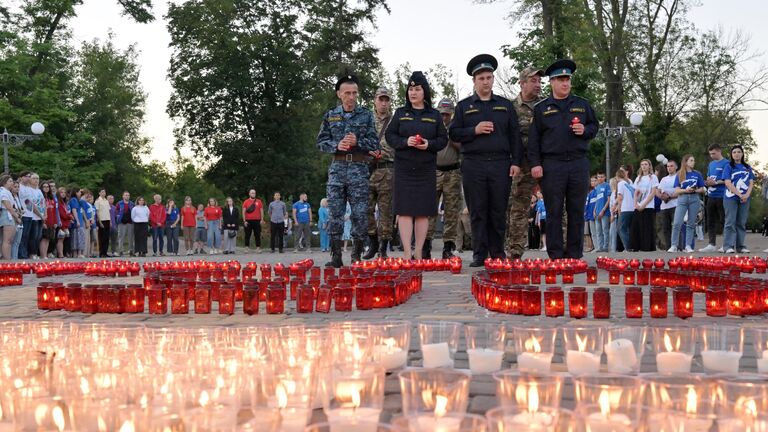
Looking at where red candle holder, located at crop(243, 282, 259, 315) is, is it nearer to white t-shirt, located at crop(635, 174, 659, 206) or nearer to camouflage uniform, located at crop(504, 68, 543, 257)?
camouflage uniform, located at crop(504, 68, 543, 257)

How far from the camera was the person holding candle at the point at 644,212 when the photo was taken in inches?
611

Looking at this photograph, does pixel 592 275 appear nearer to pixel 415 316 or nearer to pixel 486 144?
pixel 486 144

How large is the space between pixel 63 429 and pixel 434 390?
937mm

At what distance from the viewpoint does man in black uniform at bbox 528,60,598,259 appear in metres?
9.53

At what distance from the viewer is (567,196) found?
9695 millimetres

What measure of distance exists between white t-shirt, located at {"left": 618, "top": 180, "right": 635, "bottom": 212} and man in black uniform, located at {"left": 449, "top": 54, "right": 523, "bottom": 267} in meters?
6.68

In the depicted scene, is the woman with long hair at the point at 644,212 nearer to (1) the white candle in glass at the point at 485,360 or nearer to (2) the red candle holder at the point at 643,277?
(2) the red candle holder at the point at 643,277

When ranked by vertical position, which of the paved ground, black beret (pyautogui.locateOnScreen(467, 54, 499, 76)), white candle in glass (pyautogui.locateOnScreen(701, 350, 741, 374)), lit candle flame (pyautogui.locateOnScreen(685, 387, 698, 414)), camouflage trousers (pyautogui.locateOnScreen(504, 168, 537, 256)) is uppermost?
black beret (pyautogui.locateOnScreen(467, 54, 499, 76))

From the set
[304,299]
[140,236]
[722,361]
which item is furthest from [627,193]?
[722,361]

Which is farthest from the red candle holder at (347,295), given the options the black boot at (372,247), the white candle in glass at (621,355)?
the black boot at (372,247)

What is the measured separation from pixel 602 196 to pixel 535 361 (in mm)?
15129

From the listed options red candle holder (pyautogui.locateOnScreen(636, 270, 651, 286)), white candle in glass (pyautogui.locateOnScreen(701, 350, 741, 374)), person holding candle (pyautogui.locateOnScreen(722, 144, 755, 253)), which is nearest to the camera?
white candle in glass (pyautogui.locateOnScreen(701, 350, 741, 374))

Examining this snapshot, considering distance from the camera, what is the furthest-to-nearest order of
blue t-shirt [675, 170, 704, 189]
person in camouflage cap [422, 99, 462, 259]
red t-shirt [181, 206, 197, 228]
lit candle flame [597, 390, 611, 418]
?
red t-shirt [181, 206, 197, 228] < blue t-shirt [675, 170, 704, 189] < person in camouflage cap [422, 99, 462, 259] < lit candle flame [597, 390, 611, 418]

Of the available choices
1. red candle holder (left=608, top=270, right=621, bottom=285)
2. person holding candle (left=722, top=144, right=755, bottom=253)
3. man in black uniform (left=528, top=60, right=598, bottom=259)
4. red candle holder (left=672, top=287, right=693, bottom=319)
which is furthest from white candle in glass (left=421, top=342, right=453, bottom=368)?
person holding candle (left=722, top=144, right=755, bottom=253)
